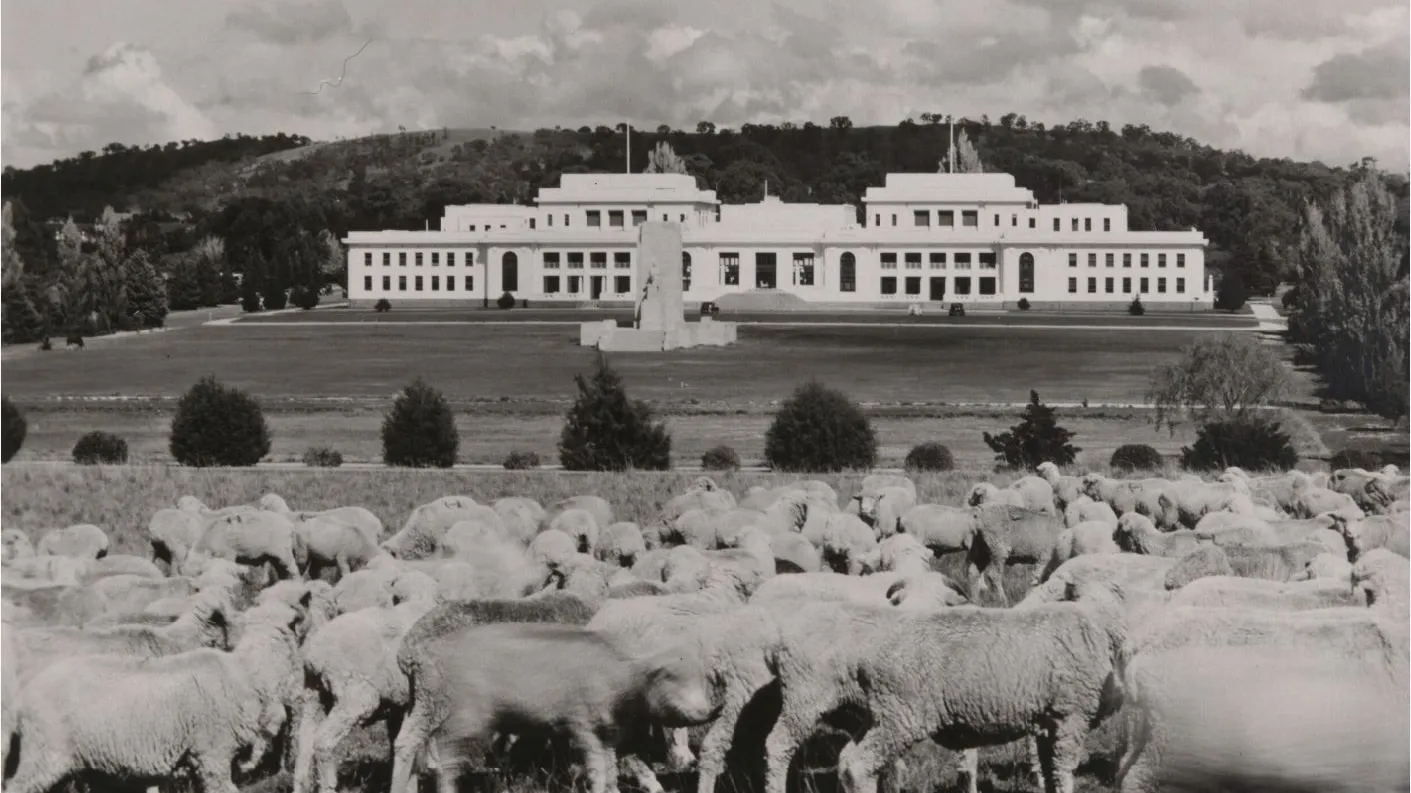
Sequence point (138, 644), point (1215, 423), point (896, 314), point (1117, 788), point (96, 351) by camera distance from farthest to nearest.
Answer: point (896, 314) < point (96, 351) < point (1215, 423) < point (138, 644) < point (1117, 788)

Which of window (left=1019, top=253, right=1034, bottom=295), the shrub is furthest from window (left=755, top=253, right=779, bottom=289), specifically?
the shrub

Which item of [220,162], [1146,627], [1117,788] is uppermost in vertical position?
[220,162]

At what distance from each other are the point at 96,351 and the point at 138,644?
38076 millimetres

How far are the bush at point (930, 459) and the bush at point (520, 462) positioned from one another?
751 cm

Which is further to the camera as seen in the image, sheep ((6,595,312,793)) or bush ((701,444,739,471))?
bush ((701,444,739,471))

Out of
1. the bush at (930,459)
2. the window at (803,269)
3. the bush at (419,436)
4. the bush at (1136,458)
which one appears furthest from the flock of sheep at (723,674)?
the window at (803,269)

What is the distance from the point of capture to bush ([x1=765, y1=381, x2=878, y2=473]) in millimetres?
34938

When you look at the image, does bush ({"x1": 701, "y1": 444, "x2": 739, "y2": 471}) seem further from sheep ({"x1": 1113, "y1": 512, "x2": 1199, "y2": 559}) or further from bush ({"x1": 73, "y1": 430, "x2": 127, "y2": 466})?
sheep ({"x1": 1113, "y1": 512, "x2": 1199, "y2": 559})

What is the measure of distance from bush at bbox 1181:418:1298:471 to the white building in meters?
61.3

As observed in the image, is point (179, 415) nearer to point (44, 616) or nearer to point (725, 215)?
point (44, 616)

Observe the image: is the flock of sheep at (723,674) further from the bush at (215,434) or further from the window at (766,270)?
the window at (766,270)

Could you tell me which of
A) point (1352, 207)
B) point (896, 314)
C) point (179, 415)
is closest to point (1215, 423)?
point (1352, 207)

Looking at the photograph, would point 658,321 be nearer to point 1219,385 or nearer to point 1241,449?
point 1219,385

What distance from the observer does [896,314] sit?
78.9 metres
